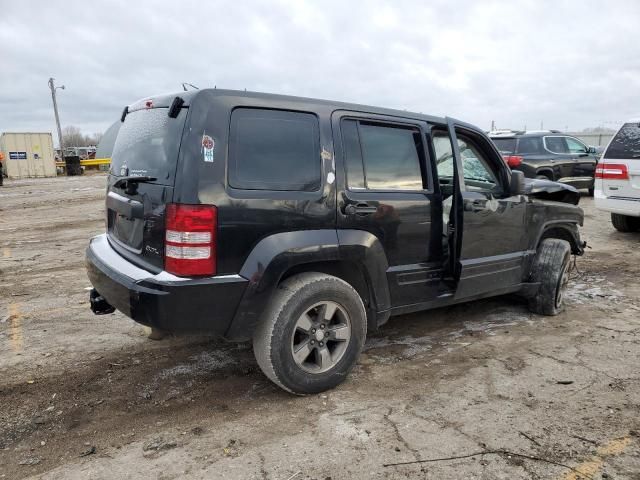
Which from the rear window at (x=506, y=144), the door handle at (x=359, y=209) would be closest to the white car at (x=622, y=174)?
the rear window at (x=506, y=144)

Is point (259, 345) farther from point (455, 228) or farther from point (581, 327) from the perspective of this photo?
point (581, 327)

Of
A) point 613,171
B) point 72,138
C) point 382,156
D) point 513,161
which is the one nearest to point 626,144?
point 613,171

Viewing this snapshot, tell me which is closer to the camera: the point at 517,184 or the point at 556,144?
the point at 517,184

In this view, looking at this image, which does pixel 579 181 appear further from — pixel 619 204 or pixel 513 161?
pixel 619 204

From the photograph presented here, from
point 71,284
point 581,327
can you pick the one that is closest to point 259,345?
point 581,327

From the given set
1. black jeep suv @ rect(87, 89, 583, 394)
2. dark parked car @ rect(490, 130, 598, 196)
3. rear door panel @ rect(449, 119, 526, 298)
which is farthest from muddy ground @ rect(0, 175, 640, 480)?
dark parked car @ rect(490, 130, 598, 196)

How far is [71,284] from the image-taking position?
6215mm

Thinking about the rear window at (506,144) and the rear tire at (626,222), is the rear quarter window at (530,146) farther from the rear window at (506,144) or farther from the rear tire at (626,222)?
the rear tire at (626,222)

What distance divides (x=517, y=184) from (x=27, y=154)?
32.3 meters

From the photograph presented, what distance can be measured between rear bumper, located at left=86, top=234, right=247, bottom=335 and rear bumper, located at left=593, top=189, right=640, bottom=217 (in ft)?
25.2

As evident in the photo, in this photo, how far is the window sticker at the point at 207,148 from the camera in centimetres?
292

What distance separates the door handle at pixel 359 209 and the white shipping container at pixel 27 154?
32079mm

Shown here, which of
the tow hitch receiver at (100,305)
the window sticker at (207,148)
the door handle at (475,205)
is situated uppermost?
the window sticker at (207,148)

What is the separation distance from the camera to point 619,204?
8.51 m
